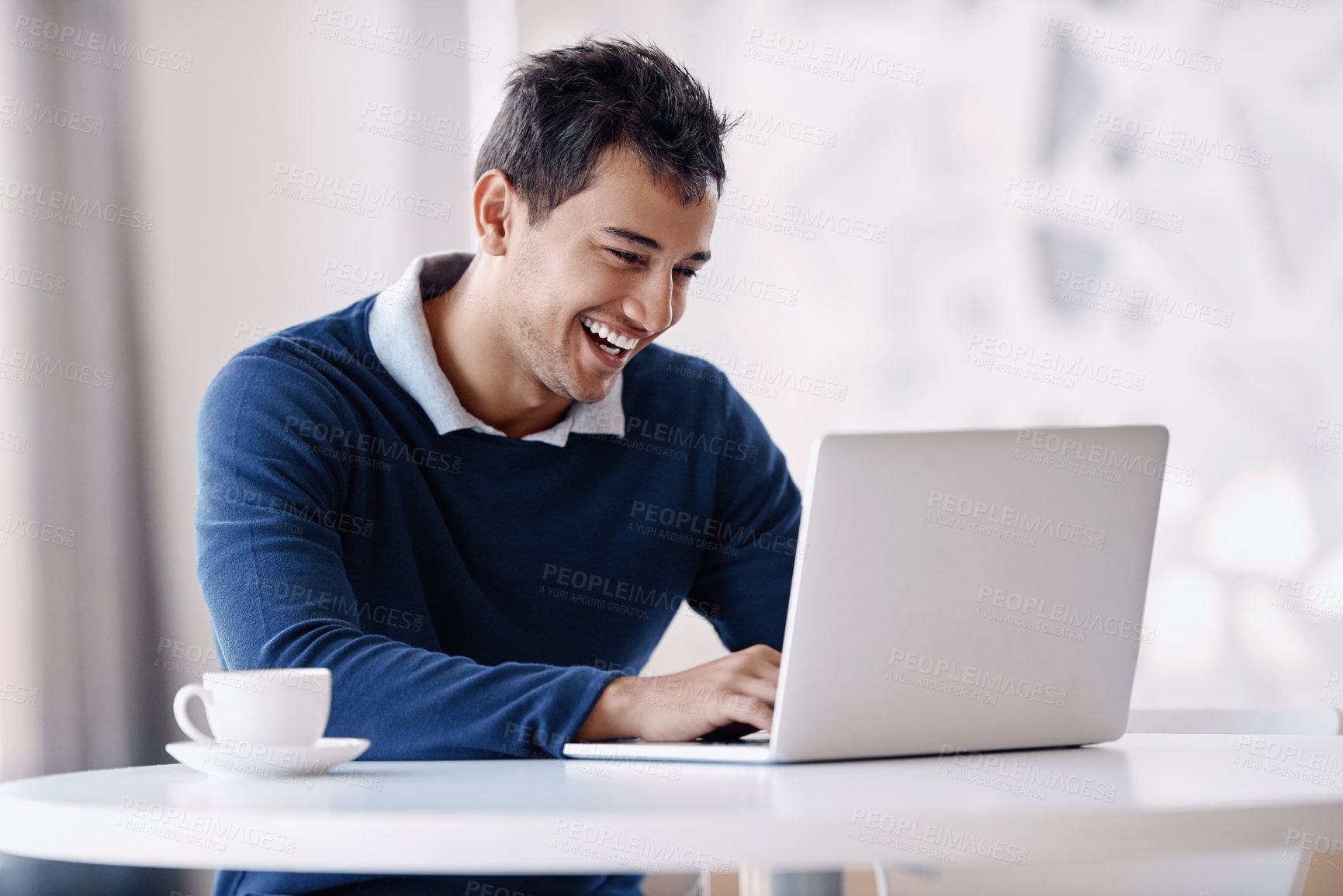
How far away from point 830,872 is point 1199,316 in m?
2.27

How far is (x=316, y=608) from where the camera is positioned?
3.58 ft

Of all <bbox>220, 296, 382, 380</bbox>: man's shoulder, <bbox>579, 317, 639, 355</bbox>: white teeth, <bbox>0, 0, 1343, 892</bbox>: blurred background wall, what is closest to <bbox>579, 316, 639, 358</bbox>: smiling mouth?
<bbox>579, 317, 639, 355</bbox>: white teeth

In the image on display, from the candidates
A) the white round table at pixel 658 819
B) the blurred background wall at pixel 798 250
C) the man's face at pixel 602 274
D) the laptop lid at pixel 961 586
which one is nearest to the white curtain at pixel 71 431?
the blurred background wall at pixel 798 250

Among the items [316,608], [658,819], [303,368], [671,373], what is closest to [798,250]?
[671,373]

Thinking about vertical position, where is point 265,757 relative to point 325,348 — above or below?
below

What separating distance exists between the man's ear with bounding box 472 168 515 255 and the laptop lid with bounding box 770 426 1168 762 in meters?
0.92

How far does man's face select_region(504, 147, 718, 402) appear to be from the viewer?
1562 mm

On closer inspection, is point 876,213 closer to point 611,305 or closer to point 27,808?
point 611,305

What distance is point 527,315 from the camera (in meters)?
1.65

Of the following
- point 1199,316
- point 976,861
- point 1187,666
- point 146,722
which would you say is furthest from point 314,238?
point 976,861

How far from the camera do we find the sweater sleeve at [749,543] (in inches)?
65.4

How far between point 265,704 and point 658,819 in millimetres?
342

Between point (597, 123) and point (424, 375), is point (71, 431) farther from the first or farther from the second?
point (597, 123)

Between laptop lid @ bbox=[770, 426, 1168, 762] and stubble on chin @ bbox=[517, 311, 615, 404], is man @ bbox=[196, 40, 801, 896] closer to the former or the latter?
stubble on chin @ bbox=[517, 311, 615, 404]
